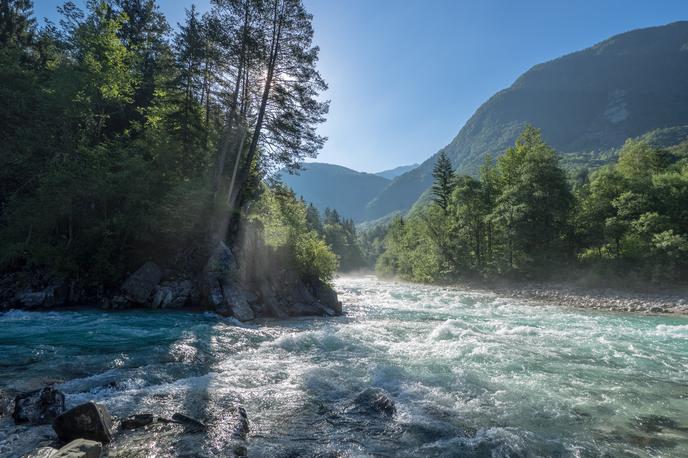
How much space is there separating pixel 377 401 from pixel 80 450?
4.88 m

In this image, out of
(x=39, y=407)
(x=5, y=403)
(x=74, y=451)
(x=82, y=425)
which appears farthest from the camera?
(x=5, y=403)

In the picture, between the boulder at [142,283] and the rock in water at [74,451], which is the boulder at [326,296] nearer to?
the boulder at [142,283]

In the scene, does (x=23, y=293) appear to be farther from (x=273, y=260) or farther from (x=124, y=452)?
(x=124, y=452)

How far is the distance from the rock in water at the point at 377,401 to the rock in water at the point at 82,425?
4.37 m

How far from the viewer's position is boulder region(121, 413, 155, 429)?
529 centimetres

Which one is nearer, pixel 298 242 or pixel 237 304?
pixel 237 304

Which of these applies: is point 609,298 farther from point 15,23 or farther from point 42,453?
point 15,23

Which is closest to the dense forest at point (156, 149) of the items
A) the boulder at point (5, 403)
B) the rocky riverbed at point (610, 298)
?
the boulder at point (5, 403)

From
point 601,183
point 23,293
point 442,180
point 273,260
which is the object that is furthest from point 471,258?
point 23,293

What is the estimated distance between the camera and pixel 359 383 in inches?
325

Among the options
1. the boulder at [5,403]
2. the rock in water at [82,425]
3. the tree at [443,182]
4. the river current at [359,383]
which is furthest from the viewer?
the tree at [443,182]

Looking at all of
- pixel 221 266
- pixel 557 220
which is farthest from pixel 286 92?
pixel 557 220

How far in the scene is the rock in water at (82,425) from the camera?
4.72m

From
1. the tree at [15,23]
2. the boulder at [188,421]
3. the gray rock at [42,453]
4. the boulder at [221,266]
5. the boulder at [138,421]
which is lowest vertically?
the boulder at [188,421]
